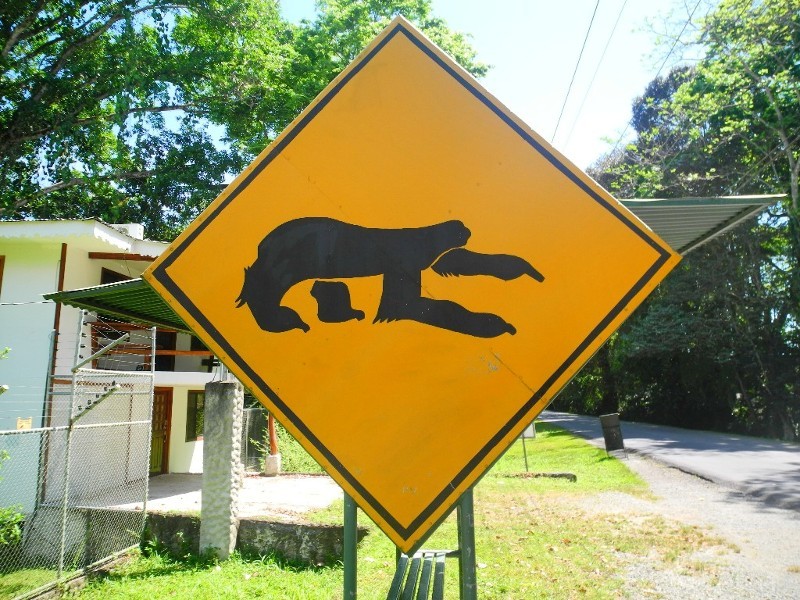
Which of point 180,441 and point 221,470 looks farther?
point 180,441

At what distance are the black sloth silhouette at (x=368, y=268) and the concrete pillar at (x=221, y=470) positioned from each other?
7.43 meters

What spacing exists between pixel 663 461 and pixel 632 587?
9.60 meters

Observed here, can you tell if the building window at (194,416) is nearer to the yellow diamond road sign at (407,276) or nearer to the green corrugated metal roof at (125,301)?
the green corrugated metal roof at (125,301)

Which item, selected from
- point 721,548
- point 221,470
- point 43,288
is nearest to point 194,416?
point 43,288

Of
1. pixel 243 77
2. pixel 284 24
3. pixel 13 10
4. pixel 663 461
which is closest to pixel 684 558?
pixel 663 461

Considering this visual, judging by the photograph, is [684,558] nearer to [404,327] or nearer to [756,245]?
[404,327]

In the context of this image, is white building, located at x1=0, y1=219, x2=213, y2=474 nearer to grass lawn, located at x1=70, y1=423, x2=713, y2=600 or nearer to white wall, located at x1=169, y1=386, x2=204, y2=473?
white wall, located at x1=169, y1=386, x2=204, y2=473

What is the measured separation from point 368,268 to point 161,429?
54.6ft

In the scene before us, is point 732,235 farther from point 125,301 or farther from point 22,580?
point 125,301

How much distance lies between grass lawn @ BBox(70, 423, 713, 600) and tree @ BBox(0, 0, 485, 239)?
12644 mm

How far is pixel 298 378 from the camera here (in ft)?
5.96

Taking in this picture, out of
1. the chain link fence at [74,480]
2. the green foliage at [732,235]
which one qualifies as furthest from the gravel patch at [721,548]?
the green foliage at [732,235]

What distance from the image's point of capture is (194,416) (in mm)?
18484

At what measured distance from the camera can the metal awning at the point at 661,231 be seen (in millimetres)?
2484
